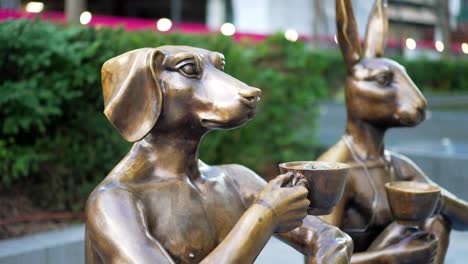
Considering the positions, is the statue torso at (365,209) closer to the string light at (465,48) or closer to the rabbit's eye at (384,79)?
the rabbit's eye at (384,79)

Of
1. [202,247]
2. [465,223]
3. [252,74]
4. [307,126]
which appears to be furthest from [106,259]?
[307,126]

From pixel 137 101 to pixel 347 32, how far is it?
1307 mm

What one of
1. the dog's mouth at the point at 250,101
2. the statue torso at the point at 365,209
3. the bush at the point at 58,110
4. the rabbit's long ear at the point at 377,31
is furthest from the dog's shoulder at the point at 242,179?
the bush at the point at 58,110

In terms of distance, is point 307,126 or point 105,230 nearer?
point 105,230

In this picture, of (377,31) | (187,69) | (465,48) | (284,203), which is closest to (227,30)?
(377,31)

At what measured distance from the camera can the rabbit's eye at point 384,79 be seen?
112 inches

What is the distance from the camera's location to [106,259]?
1863mm

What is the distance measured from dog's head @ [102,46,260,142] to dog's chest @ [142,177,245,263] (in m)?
0.20

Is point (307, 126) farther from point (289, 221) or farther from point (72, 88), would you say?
point (289, 221)

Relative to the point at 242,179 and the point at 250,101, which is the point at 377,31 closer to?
the point at 242,179

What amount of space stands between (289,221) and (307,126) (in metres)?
6.07

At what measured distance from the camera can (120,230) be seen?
183cm

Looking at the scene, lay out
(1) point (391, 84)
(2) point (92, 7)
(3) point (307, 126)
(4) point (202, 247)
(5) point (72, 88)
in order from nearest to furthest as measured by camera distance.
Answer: (4) point (202, 247) < (1) point (391, 84) < (5) point (72, 88) < (3) point (307, 126) < (2) point (92, 7)

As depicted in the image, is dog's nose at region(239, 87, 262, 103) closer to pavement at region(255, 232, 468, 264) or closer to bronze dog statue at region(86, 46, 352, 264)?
bronze dog statue at region(86, 46, 352, 264)
